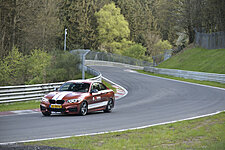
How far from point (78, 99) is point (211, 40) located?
44036 mm

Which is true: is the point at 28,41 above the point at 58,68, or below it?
above

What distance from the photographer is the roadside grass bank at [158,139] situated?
7867 millimetres

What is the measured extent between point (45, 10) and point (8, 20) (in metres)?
24.5

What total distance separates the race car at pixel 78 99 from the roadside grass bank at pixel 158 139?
4044mm

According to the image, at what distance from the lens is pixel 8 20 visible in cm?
3822

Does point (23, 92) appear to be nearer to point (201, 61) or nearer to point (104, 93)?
point (104, 93)

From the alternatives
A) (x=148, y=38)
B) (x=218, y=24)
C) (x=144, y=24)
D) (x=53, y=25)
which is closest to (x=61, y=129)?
(x=218, y=24)

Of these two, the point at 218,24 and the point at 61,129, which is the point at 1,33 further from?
the point at 218,24

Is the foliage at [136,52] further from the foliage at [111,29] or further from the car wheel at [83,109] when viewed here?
the car wheel at [83,109]

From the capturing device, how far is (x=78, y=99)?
13961 millimetres

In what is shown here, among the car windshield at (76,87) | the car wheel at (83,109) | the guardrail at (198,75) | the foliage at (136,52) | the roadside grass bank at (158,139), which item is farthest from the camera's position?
the foliage at (136,52)


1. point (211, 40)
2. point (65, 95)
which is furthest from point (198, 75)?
point (65, 95)

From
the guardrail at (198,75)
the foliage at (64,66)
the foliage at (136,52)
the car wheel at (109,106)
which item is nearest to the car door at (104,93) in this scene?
the car wheel at (109,106)

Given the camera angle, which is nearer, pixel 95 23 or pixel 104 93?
pixel 104 93
